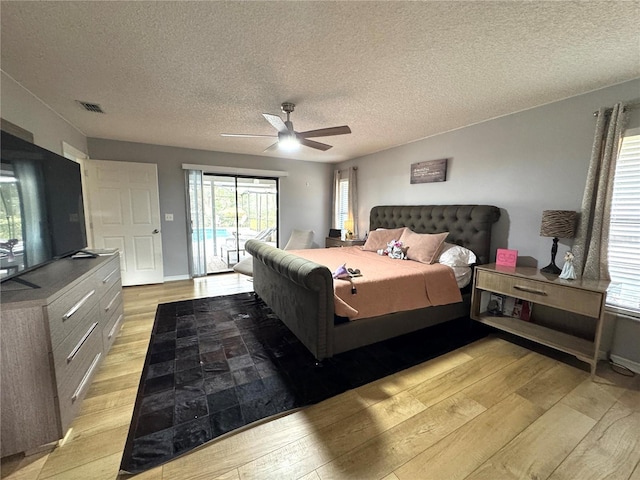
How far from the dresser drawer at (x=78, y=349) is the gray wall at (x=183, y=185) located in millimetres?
2689

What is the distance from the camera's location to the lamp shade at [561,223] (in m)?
2.17

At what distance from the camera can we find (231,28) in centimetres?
146

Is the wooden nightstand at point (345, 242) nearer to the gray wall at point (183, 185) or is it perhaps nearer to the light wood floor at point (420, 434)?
the gray wall at point (183, 185)

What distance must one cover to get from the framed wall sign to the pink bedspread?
131 centimetres

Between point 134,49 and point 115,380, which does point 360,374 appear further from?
point 134,49

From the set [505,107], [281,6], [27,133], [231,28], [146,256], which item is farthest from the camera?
[146,256]

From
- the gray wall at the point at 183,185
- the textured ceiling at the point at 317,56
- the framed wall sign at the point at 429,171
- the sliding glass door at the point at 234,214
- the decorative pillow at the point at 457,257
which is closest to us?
the textured ceiling at the point at 317,56

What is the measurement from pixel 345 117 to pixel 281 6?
165 centimetres

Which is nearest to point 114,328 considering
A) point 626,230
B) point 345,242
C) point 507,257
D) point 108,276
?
point 108,276

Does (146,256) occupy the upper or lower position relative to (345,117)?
lower

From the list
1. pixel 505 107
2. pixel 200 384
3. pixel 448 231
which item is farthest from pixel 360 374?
pixel 505 107

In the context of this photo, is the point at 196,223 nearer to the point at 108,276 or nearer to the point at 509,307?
the point at 108,276

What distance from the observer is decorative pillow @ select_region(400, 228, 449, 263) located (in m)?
2.92

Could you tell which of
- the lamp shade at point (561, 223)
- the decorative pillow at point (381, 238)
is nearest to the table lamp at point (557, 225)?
the lamp shade at point (561, 223)
